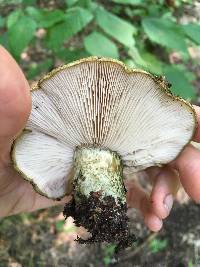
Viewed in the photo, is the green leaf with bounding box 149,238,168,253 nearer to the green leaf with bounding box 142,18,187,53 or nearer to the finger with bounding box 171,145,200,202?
the finger with bounding box 171,145,200,202

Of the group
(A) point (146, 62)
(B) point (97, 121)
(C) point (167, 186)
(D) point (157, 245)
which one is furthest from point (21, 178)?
(D) point (157, 245)

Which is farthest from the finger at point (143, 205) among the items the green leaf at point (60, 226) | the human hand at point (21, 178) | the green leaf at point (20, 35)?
the green leaf at point (20, 35)

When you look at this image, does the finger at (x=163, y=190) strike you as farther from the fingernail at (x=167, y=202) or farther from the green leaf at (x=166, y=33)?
the green leaf at (x=166, y=33)

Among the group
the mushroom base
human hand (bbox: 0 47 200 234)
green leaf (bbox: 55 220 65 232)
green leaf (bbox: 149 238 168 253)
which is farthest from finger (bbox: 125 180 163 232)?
green leaf (bbox: 55 220 65 232)

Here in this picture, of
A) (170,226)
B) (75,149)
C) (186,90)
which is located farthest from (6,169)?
(170,226)

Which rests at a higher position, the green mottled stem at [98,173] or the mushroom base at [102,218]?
the green mottled stem at [98,173]

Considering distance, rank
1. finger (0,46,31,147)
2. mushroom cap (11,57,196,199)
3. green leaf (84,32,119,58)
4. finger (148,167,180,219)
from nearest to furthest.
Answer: finger (0,46,31,147) < mushroom cap (11,57,196,199) < finger (148,167,180,219) < green leaf (84,32,119,58)

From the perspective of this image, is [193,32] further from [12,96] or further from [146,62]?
[12,96]
